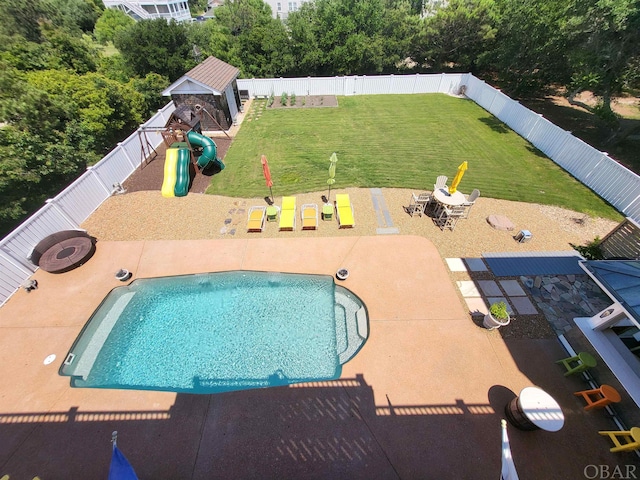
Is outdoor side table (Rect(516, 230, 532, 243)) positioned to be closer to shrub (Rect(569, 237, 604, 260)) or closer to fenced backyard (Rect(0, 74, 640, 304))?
shrub (Rect(569, 237, 604, 260))

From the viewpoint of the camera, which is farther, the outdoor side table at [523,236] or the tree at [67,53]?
the tree at [67,53]

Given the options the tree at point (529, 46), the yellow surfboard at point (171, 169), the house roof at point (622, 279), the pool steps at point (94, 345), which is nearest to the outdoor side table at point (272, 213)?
the yellow surfboard at point (171, 169)

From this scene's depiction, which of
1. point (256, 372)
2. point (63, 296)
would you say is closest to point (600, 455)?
point (256, 372)

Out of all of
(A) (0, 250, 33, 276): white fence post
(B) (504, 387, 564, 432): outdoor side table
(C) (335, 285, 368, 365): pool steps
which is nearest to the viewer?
(B) (504, 387, 564, 432): outdoor side table

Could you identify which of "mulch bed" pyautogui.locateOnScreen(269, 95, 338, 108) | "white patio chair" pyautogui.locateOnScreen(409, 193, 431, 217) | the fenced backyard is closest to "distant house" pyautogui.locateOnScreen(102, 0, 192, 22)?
"mulch bed" pyautogui.locateOnScreen(269, 95, 338, 108)

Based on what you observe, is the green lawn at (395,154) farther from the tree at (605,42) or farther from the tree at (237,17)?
the tree at (237,17)

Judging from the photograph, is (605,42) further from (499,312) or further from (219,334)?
(219,334)
